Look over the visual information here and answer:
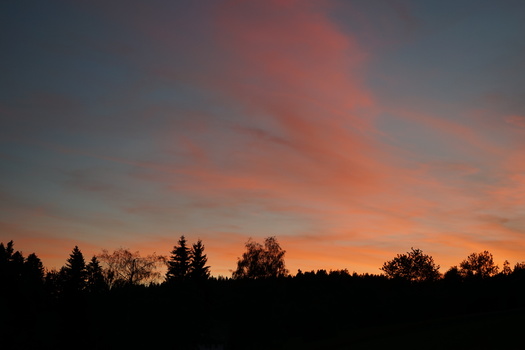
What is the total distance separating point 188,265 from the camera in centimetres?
9956

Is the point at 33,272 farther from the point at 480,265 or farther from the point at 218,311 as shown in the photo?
the point at 480,265

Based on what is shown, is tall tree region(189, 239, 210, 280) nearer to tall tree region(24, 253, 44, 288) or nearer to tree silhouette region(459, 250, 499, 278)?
tall tree region(24, 253, 44, 288)

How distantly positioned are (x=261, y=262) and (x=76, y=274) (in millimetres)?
31965

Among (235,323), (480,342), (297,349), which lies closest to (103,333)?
(235,323)

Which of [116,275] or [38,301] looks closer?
[116,275]

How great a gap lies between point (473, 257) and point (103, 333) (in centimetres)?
12984

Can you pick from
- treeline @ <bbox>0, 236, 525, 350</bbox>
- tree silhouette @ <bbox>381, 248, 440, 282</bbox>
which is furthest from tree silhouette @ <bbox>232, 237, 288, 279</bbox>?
tree silhouette @ <bbox>381, 248, 440, 282</bbox>

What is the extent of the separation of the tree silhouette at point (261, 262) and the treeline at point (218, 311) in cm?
18

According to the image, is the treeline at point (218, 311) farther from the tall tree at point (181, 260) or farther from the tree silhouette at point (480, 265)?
the tree silhouette at point (480, 265)

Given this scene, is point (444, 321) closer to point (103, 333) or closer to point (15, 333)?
point (103, 333)

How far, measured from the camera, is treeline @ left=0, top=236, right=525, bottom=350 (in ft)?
243

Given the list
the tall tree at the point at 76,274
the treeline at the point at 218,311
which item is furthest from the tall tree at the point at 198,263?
the tall tree at the point at 76,274

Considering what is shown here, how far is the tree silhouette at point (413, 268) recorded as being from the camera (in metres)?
154

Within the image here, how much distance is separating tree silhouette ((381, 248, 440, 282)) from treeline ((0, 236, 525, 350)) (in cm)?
4581
